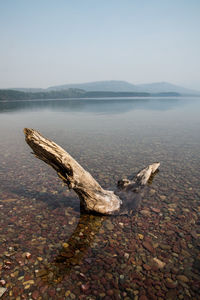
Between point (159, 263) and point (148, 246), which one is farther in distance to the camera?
point (148, 246)

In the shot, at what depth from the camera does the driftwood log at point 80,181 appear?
21.8 feet

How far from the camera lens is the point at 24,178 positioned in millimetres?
11797

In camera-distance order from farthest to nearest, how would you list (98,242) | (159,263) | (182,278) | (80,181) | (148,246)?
(80,181) < (98,242) < (148,246) < (159,263) < (182,278)

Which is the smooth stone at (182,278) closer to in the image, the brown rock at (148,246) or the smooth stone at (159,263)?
the smooth stone at (159,263)

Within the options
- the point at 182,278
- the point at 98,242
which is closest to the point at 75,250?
the point at 98,242

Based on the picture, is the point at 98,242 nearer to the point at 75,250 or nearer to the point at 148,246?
the point at 75,250

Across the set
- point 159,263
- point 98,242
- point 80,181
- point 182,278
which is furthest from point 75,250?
point 182,278

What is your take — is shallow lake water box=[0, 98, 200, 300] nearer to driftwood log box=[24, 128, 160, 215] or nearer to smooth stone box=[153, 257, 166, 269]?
smooth stone box=[153, 257, 166, 269]

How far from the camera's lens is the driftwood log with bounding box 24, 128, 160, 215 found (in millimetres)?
6657

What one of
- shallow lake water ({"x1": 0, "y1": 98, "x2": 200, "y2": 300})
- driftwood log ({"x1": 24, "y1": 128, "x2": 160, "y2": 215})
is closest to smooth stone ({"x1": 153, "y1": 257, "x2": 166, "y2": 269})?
shallow lake water ({"x1": 0, "y1": 98, "x2": 200, "y2": 300})

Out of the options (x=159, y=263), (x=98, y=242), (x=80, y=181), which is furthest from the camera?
(x=80, y=181)

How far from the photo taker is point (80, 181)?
24.8 ft

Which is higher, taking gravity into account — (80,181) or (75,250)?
(80,181)

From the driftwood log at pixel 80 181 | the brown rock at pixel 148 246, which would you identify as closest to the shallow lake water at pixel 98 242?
the brown rock at pixel 148 246
